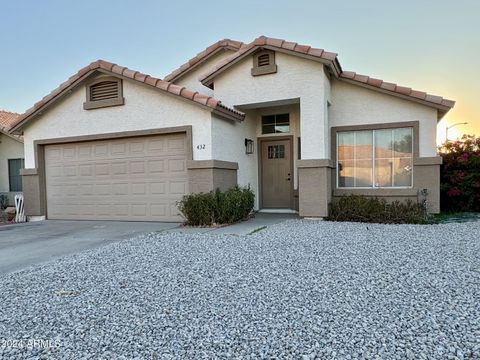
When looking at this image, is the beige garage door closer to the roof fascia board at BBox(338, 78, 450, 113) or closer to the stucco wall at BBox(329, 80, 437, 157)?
the stucco wall at BBox(329, 80, 437, 157)

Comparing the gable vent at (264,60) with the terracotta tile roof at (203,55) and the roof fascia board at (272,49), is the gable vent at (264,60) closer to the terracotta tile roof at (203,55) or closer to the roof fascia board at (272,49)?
the roof fascia board at (272,49)

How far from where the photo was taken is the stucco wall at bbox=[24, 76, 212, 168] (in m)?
9.29

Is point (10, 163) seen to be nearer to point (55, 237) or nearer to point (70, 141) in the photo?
point (70, 141)

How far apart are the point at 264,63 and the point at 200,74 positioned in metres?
3.52

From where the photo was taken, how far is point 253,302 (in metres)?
3.49

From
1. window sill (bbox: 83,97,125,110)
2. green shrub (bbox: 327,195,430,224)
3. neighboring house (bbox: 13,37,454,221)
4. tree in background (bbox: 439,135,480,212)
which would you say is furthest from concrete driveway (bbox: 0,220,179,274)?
tree in background (bbox: 439,135,480,212)

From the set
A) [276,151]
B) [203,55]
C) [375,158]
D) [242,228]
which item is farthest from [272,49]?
[242,228]

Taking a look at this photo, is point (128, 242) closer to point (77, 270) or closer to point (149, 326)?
point (77, 270)

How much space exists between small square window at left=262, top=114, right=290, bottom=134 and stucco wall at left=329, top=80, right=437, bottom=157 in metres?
1.61

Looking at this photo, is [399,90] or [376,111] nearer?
[399,90]

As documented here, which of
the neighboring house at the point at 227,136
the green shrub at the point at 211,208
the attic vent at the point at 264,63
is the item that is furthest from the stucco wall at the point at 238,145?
the attic vent at the point at 264,63

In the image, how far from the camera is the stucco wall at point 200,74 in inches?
484

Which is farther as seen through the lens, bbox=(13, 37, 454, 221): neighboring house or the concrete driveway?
bbox=(13, 37, 454, 221): neighboring house

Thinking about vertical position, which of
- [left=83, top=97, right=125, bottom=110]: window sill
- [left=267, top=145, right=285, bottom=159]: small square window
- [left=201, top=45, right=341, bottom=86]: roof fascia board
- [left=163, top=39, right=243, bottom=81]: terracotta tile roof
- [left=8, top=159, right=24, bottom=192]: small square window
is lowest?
[left=8, top=159, right=24, bottom=192]: small square window
